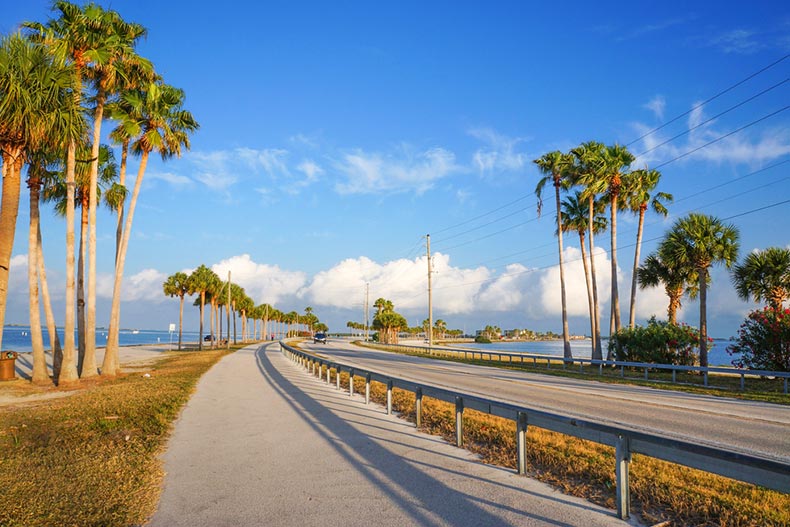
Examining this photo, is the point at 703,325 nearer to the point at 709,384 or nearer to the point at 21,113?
the point at 709,384

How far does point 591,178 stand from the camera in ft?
110

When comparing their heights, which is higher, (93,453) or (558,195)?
(558,195)

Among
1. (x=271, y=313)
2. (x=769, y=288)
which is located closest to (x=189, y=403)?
(x=769, y=288)

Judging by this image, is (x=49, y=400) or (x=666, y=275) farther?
(x=666, y=275)

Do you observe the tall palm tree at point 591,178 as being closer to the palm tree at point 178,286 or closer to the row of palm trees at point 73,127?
the row of palm trees at point 73,127

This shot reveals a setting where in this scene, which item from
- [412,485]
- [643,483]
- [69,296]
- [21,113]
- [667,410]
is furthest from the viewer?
[69,296]

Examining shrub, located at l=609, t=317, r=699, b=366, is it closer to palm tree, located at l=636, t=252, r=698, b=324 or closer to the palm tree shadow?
palm tree, located at l=636, t=252, r=698, b=324

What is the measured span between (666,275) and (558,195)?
9790 millimetres

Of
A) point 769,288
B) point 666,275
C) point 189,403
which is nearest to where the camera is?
point 189,403

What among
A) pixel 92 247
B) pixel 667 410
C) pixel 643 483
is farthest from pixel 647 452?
pixel 92 247

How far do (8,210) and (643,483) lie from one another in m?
13.8

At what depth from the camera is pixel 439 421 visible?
11023mm

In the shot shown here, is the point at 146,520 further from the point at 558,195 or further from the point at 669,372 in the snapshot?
the point at 558,195

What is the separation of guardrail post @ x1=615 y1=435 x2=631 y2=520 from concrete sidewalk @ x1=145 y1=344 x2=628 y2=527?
0.55 ft
